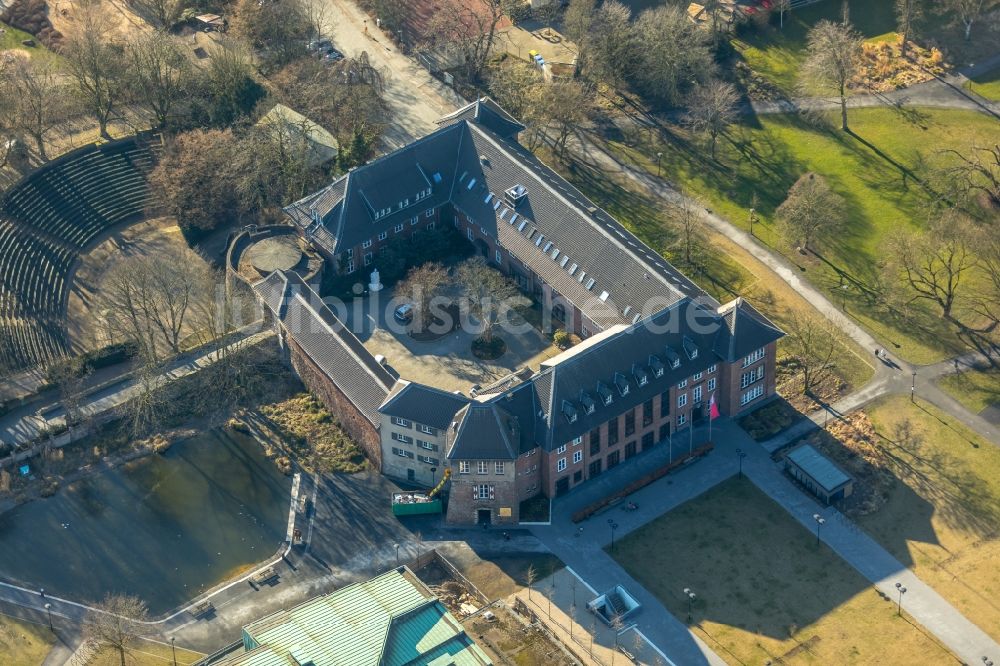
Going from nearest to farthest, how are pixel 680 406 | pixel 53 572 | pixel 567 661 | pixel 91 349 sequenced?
pixel 567 661, pixel 53 572, pixel 680 406, pixel 91 349

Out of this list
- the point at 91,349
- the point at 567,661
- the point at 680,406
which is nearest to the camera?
the point at 567,661

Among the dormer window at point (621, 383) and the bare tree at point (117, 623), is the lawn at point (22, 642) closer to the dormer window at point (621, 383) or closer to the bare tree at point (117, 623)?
the bare tree at point (117, 623)

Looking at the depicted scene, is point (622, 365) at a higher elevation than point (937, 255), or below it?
higher

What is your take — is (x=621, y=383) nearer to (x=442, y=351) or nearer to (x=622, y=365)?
(x=622, y=365)

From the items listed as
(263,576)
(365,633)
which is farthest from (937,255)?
(263,576)

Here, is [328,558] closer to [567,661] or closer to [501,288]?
[567,661]

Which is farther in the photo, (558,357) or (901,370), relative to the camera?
(901,370)

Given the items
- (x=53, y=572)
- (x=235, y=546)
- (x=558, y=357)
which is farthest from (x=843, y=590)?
(x=53, y=572)

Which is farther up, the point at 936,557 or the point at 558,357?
the point at 558,357
